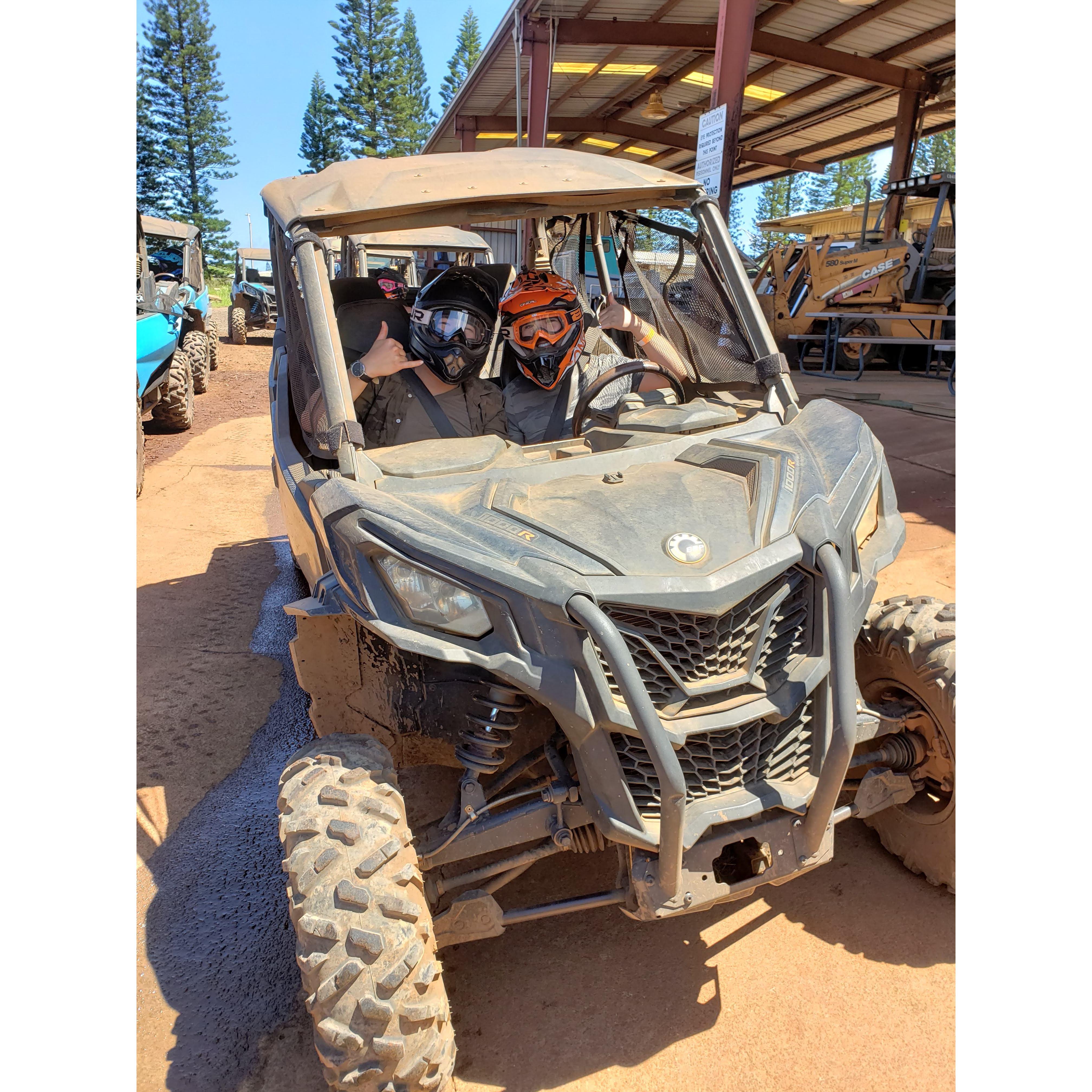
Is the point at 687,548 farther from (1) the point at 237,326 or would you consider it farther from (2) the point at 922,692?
(1) the point at 237,326

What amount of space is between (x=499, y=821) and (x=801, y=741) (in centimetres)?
75

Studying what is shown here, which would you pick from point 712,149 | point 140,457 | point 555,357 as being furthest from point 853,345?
point 555,357

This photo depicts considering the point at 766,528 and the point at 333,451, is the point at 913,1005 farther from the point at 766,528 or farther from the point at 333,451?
the point at 333,451

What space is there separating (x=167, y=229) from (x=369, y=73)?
38332mm

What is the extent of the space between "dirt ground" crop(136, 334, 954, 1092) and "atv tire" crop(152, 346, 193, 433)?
22.0 ft

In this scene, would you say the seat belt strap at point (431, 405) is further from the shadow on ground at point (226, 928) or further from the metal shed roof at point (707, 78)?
the metal shed roof at point (707, 78)

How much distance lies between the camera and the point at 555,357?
3.29 meters

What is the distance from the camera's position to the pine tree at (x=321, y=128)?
1714 inches

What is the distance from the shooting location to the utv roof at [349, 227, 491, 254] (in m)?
8.42

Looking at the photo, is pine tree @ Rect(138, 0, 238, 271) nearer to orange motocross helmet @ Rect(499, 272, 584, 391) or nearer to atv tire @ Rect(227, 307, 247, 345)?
atv tire @ Rect(227, 307, 247, 345)

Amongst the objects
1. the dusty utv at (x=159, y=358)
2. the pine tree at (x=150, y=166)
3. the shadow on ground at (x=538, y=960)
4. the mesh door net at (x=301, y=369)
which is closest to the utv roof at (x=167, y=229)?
the dusty utv at (x=159, y=358)

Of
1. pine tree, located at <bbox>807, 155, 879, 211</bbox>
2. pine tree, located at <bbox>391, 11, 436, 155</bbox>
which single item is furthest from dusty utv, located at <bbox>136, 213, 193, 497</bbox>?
pine tree, located at <bbox>807, 155, 879, 211</bbox>

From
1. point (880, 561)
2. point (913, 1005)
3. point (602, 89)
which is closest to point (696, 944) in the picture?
point (913, 1005)

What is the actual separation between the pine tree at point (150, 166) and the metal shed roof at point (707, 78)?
24.0 meters
